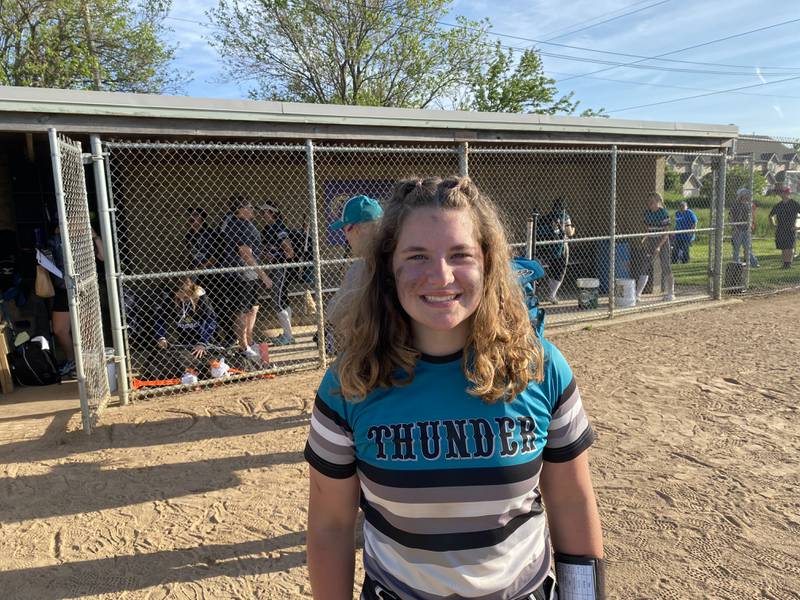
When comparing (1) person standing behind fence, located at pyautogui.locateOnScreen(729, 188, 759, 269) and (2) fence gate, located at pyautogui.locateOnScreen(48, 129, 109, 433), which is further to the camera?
(1) person standing behind fence, located at pyautogui.locateOnScreen(729, 188, 759, 269)

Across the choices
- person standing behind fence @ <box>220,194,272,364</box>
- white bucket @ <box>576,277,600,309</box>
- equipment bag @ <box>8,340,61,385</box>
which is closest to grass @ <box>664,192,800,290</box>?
white bucket @ <box>576,277,600,309</box>

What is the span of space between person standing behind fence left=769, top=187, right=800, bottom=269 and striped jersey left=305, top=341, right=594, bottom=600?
14.4 meters

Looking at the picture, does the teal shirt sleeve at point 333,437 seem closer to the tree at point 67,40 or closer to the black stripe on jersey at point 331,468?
the black stripe on jersey at point 331,468

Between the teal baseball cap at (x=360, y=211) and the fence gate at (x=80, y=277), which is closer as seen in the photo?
the teal baseball cap at (x=360, y=211)

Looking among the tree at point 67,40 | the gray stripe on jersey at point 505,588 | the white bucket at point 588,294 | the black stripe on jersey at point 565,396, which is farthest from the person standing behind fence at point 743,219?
the tree at point 67,40

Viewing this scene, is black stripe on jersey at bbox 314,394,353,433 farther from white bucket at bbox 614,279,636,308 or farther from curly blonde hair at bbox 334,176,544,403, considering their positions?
white bucket at bbox 614,279,636,308

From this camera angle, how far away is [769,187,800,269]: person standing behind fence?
12898mm

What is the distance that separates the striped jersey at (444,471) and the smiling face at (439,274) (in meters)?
0.08

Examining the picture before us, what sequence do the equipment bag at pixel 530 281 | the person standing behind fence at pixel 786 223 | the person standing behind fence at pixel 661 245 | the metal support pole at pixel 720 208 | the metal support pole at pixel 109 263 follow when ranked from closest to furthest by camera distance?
the equipment bag at pixel 530 281 < the metal support pole at pixel 109 263 < the metal support pole at pixel 720 208 < the person standing behind fence at pixel 661 245 < the person standing behind fence at pixel 786 223

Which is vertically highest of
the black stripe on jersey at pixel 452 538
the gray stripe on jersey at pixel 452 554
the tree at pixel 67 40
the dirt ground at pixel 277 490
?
the tree at pixel 67 40

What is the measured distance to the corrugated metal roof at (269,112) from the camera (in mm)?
5277

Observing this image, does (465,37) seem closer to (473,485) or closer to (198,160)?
(198,160)

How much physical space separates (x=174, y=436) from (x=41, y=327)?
180 inches

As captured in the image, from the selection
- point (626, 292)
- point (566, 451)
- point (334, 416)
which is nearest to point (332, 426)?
point (334, 416)
